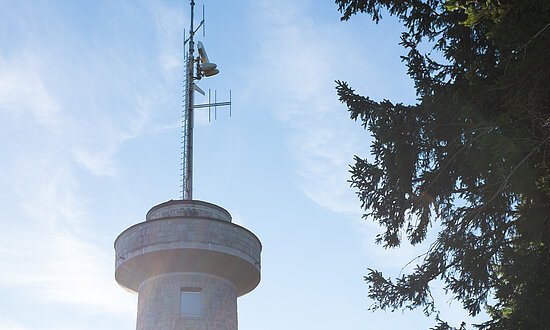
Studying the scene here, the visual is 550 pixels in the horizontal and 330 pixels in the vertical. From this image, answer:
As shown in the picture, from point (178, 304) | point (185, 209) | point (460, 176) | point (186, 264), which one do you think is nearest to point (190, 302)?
point (178, 304)

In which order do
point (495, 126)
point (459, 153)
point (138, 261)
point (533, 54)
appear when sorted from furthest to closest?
point (138, 261)
point (459, 153)
point (495, 126)
point (533, 54)

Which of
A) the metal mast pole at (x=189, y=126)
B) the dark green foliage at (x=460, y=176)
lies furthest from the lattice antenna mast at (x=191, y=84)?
the dark green foliage at (x=460, y=176)

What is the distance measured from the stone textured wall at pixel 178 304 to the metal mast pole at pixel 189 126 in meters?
2.93

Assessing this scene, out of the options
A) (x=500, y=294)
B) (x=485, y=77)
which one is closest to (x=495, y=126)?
(x=485, y=77)

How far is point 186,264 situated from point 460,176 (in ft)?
35.5

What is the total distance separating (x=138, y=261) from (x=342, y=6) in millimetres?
11778

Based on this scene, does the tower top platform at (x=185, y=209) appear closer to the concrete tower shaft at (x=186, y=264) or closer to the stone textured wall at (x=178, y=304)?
the concrete tower shaft at (x=186, y=264)

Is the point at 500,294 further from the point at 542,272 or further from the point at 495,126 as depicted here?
the point at 495,126

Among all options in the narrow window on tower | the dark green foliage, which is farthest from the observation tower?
the dark green foliage

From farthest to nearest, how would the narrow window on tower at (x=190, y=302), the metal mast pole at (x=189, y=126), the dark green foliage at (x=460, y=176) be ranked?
the metal mast pole at (x=189, y=126)
the narrow window on tower at (x=190, y=302)
the dark green foliage at (x=460, y=176)

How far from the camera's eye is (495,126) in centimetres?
1267

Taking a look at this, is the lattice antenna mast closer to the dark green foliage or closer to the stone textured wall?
the stone textured wall

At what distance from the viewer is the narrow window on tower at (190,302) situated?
23.5 metres

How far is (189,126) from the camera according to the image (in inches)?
1054
